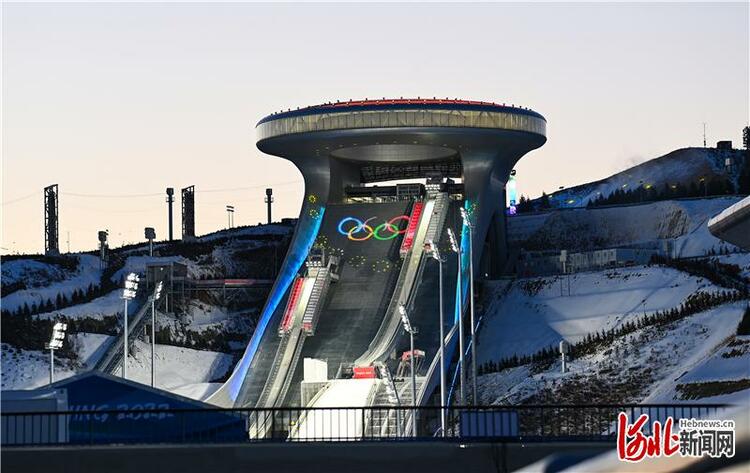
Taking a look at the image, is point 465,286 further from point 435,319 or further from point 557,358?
point 557,358

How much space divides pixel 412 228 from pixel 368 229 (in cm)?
374

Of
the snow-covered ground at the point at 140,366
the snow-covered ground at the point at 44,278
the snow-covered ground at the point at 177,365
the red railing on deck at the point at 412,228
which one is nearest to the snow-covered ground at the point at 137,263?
the snow-covered ground at the point at 44,278

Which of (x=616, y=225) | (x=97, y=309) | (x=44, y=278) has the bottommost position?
(x=97, y=309)

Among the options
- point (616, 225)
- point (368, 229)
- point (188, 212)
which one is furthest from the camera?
point (188, 212)

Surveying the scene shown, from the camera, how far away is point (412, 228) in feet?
362

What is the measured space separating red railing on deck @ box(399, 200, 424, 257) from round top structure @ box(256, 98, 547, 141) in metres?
6.22

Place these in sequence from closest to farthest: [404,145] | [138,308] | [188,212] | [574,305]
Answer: [574,305] < [138,308] < [404,145] < [188,212]

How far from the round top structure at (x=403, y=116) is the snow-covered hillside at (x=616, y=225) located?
1366cm

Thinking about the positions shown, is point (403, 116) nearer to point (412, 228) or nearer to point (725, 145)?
point (412, 228)

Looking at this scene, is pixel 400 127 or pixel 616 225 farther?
pixel 616 225

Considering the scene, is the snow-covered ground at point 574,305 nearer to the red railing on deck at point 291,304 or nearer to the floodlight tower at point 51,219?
the red railing on deck at point 291,304

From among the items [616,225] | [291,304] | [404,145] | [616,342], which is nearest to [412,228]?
[404,145]

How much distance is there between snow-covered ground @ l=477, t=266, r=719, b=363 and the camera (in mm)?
92500

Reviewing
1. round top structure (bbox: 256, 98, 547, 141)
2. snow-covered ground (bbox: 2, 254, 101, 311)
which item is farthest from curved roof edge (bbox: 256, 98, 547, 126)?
snow-covered ground (bbox: 2, 254, 101, 311)
